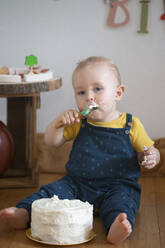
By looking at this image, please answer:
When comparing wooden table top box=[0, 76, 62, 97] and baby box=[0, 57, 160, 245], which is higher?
wooden table top box=[0, 76, 62, 97]

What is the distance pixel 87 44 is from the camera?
2107mm

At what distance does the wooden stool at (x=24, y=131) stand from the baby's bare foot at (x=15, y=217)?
51 centimetres

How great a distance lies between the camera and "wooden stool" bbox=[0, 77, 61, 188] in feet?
5.75

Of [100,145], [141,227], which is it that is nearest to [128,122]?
[100,145]

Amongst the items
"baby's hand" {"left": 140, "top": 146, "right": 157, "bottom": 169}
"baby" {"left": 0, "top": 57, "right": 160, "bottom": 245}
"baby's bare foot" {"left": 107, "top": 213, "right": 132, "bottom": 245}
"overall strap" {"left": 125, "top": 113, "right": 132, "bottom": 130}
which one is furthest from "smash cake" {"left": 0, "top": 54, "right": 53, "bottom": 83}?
"baby's bare foot" {"left": 107, "top": 213, "right": 132, "bottom": 245}

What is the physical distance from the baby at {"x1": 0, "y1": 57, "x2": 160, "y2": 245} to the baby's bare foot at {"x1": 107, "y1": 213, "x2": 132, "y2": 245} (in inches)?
5.8

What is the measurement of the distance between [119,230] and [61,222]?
0.17 meters

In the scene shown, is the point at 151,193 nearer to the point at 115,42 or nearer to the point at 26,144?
the point at 26,144

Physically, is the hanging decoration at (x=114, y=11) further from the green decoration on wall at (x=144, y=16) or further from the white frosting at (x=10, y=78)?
the white frosting at (x=10, y=78)

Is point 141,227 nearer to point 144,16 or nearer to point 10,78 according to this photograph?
point 10,78

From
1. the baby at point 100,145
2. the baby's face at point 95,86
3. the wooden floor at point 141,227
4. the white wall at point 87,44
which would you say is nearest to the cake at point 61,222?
the wooden floor at point 141,227

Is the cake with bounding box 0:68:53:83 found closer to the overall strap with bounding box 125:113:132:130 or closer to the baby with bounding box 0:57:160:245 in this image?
the baby with bounding box 0:57:160:245

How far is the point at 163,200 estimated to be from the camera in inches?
66.9

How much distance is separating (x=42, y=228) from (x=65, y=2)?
1245 mm
